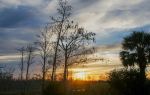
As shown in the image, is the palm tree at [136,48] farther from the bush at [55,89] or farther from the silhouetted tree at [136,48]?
the bush at [55,89]

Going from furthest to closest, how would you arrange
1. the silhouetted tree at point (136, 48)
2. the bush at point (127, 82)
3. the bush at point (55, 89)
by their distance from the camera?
the silhouetted tree at point (136, 48) → the bush at point (55, 89) → the bush at point (127, 82)

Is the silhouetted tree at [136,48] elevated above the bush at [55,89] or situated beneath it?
elevated above

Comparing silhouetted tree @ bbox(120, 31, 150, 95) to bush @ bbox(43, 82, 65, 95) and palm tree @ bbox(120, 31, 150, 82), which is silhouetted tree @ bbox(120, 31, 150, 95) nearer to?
palm tree @ bbox(120, 31, 150, 82)

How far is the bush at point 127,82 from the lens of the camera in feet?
101

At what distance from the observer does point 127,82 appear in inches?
1220

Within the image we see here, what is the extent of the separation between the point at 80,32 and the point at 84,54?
90.8 inches

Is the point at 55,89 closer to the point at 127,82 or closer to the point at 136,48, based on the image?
the point at 127,82

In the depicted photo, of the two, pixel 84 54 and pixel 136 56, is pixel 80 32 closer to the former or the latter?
pixel 84 54

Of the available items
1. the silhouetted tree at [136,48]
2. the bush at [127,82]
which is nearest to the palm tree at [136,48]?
the silhouetted tree at [136,48]

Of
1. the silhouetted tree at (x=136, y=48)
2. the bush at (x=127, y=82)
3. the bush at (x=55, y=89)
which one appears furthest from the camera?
the silhouetted tree at (x=136, y=48)

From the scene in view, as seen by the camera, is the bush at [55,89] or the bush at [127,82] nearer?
the bush at [127,82]

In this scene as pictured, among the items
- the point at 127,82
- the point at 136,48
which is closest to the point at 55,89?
the point at 127,82

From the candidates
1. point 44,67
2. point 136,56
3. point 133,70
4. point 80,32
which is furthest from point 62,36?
point 136,56

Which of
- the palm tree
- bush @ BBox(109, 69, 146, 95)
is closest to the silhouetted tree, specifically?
the palm tree
